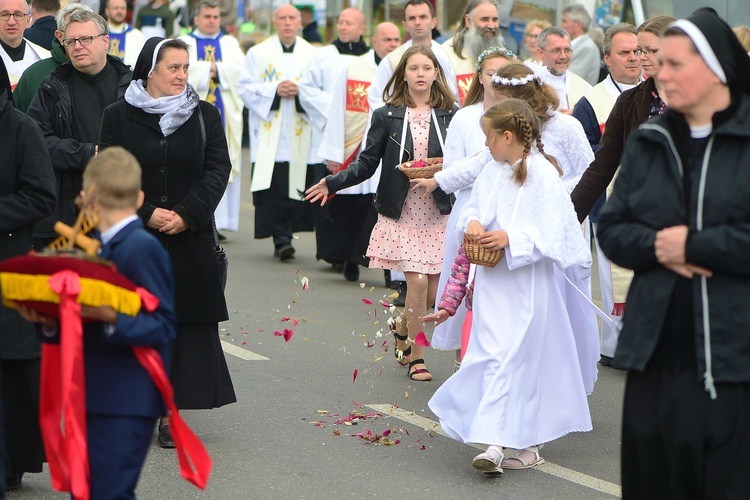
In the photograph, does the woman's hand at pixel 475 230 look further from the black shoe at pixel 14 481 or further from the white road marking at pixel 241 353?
the white road marking at pixel 241 353

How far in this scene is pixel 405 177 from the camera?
28.2 feet

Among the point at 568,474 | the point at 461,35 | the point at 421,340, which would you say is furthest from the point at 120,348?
the point at 461,35

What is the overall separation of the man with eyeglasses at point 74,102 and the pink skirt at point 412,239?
6.32 feet

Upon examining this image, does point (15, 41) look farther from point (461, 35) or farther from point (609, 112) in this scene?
point (609, 112)

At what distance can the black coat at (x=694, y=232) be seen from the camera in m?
4.09

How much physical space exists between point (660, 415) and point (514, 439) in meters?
1.98

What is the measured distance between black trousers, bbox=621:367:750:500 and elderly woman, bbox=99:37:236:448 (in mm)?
2915

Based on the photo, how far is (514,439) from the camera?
6.12 m

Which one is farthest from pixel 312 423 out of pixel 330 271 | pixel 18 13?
pixel 330 271

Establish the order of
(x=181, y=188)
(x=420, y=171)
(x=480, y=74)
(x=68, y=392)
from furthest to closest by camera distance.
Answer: (x=420, y=171) → (x=480, y=74) → (x=181, y=188) → (x=68, y=392)

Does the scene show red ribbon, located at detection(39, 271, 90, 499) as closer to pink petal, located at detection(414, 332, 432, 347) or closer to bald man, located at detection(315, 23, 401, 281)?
pink petal, located at detection(414, 332, 432, 347)

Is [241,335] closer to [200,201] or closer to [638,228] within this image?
[200,201]

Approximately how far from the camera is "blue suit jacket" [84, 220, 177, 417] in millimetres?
4430

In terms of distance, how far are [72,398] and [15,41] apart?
634 cm
